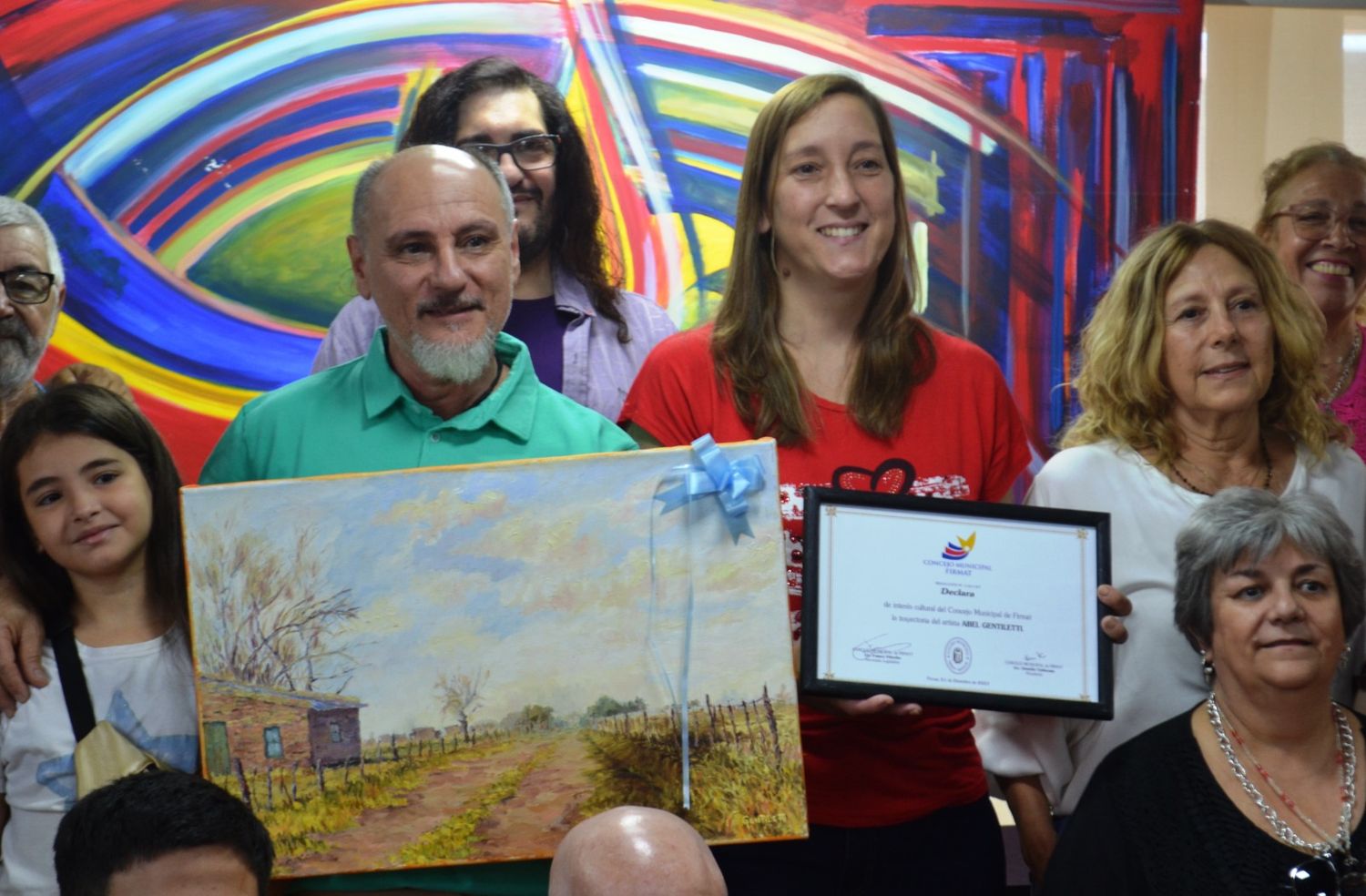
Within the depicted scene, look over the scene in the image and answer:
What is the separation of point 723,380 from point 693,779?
815mm

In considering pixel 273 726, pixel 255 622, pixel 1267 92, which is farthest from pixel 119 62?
pixel 1267 92

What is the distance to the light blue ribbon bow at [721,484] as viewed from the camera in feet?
8.14

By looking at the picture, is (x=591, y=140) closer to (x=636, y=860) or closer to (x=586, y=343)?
(x=586, y=343)

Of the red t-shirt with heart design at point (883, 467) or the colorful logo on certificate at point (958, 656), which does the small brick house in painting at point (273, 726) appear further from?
the colorful logo on certificate at point (958, 656)

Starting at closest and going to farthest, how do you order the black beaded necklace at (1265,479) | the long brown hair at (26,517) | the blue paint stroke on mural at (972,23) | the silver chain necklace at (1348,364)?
the long brown hair at (26,517)
the black beaded necklace at (1265,479)
the silver chain necklace at (1348,364)
the blue paint stroke on mural at (972,23)

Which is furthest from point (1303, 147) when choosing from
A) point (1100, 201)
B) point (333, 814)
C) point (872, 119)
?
point (333, 814)

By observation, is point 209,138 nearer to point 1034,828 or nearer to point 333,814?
point 333,814

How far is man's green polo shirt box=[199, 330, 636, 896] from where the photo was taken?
2.71m

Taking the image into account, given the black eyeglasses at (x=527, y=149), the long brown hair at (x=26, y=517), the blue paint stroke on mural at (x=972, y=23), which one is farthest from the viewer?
the blue paint stroke on mural at (x=972, y=23)

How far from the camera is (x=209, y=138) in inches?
147

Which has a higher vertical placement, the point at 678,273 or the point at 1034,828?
the point at 678,273
